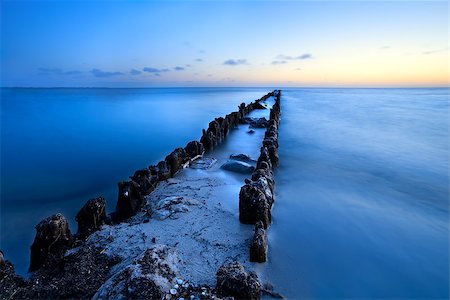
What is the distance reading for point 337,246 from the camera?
4.58 metres

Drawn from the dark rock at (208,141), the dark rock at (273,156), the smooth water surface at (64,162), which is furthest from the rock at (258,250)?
the dark rock at (208,141)

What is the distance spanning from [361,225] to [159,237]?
361 centimetres

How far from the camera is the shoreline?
3.19 meters

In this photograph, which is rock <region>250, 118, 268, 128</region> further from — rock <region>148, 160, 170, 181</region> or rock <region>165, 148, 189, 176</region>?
rock <region>148, 160, 170, 181</region>

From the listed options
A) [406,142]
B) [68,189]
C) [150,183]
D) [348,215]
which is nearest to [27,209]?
[68,189]

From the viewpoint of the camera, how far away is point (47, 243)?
366 centimetres

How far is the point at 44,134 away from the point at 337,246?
51.2 feet

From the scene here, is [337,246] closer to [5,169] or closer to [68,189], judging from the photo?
[68,189]

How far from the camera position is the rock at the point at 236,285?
2.93m

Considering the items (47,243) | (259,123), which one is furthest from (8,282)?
(259,123)

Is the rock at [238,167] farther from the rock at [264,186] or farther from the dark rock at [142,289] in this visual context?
the dark rock at [142,289]

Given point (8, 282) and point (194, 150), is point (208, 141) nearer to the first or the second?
point (194, 150)

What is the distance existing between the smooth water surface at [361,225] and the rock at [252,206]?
0.39 meters

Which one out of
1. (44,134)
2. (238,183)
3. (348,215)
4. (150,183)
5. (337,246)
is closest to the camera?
(337,246)
